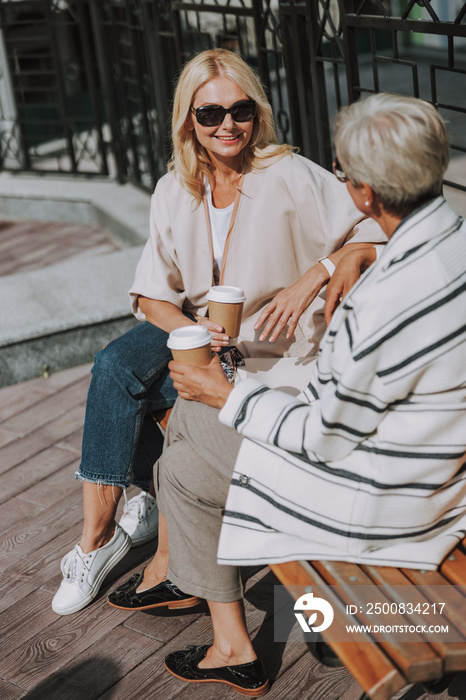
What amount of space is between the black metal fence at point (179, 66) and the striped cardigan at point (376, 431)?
3.90 feet

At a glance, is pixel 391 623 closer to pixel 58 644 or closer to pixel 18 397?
pixel 58 644

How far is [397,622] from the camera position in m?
1.52

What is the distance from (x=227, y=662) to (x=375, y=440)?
2.82 ft

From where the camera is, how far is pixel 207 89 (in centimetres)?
241

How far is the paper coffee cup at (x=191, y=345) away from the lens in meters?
1.85

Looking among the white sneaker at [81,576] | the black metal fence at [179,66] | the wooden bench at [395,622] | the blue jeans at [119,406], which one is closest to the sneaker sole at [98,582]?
the white sneaker at [81,576]

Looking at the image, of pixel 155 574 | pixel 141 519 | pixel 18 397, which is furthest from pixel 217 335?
pixel 18 397

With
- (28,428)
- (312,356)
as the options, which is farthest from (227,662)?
(28,428)

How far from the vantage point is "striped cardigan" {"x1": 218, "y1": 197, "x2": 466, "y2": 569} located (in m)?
1.50

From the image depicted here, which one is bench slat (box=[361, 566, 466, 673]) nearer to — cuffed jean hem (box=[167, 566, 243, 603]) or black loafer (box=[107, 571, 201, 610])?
cuffed jean hem (box=[167, 566, 243, 603])

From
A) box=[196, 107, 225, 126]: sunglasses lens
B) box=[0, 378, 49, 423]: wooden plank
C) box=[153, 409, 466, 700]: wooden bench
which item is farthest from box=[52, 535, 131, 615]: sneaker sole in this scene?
box=[0, 378, 49, 423]: wooden plank

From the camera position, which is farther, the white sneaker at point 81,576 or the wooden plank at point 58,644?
the white sneaker at point 81,576

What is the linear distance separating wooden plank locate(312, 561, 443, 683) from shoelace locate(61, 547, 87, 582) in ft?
3.42

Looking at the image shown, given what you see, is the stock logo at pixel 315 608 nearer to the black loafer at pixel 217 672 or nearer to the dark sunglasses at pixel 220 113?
the black loafer at pixel 217 672
